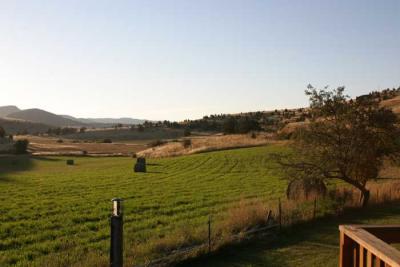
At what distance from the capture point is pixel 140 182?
37906 millimetres

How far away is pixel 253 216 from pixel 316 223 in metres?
2.72

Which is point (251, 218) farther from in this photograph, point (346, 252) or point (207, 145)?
point (207, 145)

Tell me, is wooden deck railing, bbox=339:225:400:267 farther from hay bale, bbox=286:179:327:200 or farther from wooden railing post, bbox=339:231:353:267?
hay bale, bbox=286:179:327:200

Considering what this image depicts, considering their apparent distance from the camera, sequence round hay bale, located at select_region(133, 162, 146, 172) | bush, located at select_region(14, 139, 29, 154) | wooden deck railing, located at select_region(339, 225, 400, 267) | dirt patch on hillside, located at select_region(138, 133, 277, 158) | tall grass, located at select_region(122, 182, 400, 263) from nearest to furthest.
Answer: wooden deck railing, located at select_region(339, 225, 400, 267) < tall grass, located at select_region(122, 182, 400, 263) < round hay bale, located at select_region(133, 162, 146, 172) < dirt patch on hillside, located at select_region(138, 133, 277, 158) < bush, located at select_region(14, 139, 29, 154)

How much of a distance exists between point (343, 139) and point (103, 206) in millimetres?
11389

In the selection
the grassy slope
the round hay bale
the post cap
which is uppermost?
the post cap

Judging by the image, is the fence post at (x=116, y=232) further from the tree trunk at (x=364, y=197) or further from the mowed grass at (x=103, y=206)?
the tree trunk at (x=364, y=197)

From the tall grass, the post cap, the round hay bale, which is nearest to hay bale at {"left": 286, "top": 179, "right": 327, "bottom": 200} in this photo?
the tall grass

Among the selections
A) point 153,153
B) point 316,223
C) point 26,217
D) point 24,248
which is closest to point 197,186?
point 26,217

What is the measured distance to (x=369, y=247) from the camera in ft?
18.3

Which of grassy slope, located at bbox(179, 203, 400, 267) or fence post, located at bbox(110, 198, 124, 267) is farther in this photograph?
grassy slope, located at bbox(179, 203, 400, 267)

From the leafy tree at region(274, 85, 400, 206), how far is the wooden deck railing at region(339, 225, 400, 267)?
1547cm

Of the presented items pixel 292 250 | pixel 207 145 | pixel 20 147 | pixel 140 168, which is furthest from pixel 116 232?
pixel 20 147

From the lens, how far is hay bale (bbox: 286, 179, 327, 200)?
22756mm
